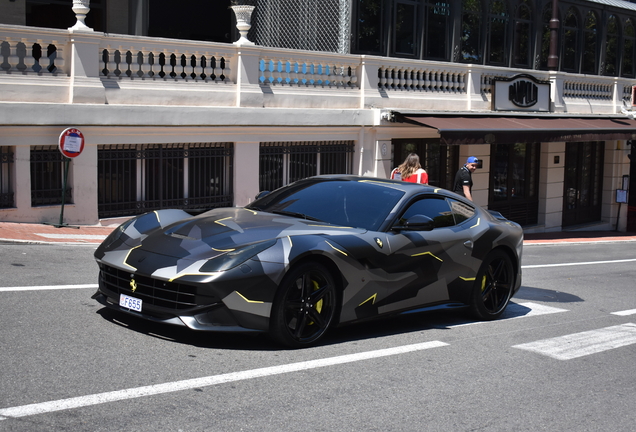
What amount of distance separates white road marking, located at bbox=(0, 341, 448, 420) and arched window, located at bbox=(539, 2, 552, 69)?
2090 centimetres

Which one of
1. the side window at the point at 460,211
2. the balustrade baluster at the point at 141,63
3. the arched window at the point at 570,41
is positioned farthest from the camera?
the arched window at the point at 570,41

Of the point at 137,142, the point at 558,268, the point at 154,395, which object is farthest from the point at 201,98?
the point at 154,395

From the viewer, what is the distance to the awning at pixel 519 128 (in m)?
18.2

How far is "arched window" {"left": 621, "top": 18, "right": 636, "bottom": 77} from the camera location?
28.9m

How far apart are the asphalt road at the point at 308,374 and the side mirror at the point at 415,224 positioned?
39.5 inches

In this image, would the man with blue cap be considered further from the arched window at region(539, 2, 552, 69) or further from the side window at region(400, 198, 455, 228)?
the arched window at region(539, 2, 552, 69)

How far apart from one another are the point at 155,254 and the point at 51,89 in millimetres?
8234

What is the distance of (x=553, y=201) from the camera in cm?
2506

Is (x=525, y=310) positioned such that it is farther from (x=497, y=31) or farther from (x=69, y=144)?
(x=497, y=31)

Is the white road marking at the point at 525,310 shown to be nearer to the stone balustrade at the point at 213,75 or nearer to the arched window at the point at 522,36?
the stone balustrade at the point at 213,75

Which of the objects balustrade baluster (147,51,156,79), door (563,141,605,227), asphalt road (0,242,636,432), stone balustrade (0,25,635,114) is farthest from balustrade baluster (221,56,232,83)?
door (563,141,605,227)

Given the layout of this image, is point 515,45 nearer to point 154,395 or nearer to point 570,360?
point 570,360

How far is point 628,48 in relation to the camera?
29.2 metres

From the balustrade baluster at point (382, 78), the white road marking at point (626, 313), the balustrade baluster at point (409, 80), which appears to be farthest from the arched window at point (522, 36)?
the white road marking at point (626, 313)
